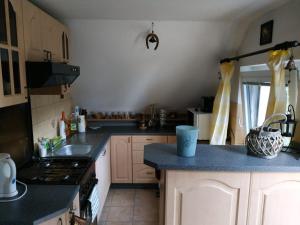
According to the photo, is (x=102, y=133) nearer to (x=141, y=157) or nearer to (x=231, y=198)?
(x=141, y=157)

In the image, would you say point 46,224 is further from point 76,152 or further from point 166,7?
point 166,7

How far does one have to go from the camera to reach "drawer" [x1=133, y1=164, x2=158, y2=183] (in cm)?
333

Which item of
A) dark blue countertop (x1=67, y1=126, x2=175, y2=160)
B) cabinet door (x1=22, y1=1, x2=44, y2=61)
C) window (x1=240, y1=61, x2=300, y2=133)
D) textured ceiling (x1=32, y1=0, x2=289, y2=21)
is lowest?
dark blue countertop (x1=67, y1=126, x2=175, y2=160)

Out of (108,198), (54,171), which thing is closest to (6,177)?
(54,171)

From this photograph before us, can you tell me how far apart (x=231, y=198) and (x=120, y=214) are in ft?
5.17

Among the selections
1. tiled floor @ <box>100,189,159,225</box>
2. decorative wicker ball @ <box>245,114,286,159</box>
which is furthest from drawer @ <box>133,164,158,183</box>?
decorative wicker ball @ <box>245,114,286,159</box>

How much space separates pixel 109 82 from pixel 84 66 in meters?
0.39

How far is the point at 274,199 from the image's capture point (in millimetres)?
1620

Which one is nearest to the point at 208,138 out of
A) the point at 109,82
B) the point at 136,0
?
the point at 109,82

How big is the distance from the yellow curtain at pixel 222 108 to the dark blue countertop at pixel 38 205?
6.07 ft

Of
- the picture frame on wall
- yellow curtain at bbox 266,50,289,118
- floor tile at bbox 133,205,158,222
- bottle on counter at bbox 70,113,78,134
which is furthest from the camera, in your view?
bottle on counter at bbox 70,113,78,134

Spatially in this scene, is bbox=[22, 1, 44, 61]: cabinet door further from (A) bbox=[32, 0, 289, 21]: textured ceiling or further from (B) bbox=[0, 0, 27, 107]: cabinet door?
(A) bbox=[32, 0, 289, 21]: textured ceiling

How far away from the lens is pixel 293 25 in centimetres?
201

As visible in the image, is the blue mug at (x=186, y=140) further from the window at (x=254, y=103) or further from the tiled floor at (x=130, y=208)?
the window at (x=254, y=103)
